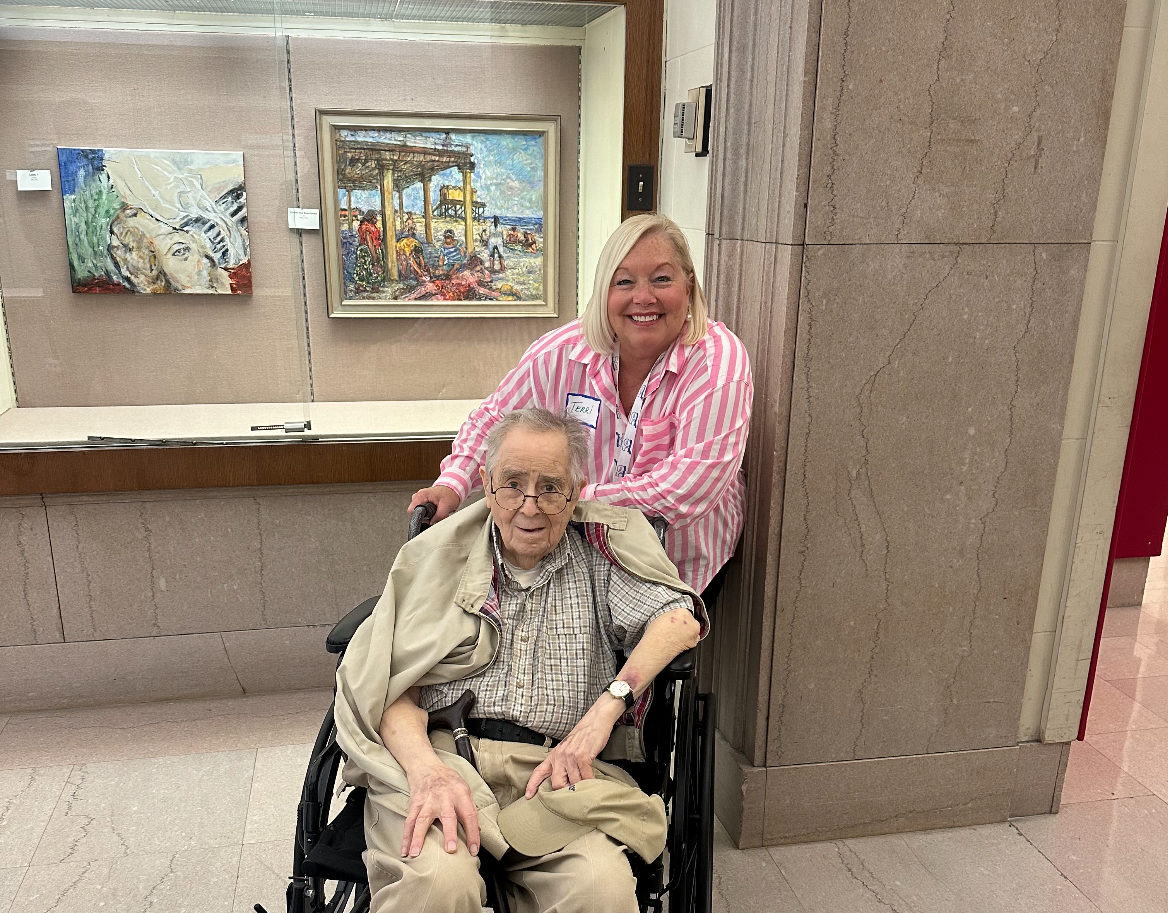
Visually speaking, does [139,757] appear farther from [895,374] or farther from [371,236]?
[895,374]

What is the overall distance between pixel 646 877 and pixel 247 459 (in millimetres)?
1859

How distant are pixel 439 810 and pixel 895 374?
138 centimetres

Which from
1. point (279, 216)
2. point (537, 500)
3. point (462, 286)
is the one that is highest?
point (279, 216)

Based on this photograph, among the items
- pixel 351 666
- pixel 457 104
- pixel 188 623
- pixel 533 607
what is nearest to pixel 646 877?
pixel 533 607

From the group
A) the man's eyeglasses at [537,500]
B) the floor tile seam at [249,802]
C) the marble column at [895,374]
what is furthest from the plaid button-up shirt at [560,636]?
the floor tile seam at [249,802]

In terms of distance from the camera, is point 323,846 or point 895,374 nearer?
point 323,846

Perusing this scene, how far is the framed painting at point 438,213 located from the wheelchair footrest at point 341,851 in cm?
175

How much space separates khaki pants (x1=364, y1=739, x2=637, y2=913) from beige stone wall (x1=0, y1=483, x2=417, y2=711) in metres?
1.57

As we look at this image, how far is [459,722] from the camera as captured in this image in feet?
6.10

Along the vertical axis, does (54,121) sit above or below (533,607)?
above

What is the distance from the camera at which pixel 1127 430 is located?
252 cm

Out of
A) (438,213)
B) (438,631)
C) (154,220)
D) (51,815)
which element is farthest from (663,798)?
(154,220)

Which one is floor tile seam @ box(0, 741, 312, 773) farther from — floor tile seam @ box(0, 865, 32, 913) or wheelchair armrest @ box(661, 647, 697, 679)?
wheelchair armrest @ box(661, 647, 697, 679)

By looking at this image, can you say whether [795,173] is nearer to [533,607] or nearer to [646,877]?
[533,607]
